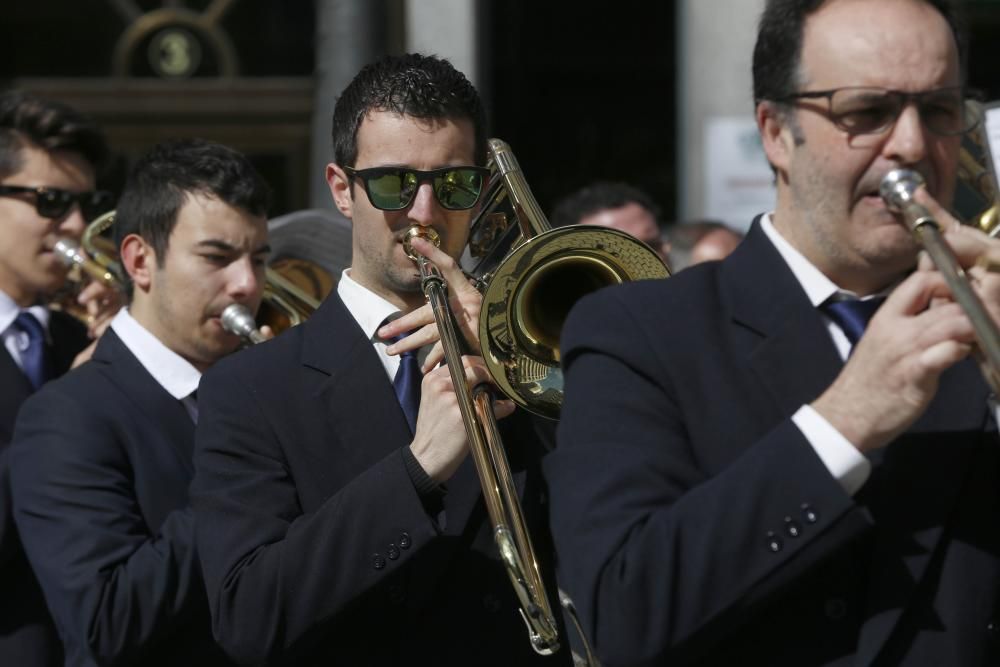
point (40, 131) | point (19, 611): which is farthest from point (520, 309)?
point (40, 131)

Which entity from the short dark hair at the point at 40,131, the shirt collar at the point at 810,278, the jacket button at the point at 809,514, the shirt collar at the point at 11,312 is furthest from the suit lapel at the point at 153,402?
the jacket button at the point at 809,514

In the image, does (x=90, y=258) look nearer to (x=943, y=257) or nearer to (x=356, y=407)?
(x=356, y=407)

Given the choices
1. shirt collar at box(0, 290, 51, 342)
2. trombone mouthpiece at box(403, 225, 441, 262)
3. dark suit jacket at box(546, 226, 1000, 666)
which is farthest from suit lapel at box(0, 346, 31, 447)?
dark suit jacket at box(546, 226, 1000, 666)

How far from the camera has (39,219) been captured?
16.2ft

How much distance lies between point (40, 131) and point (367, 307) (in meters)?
2.06

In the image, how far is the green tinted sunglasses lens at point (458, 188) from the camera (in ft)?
10.8

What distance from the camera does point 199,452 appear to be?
323 cm

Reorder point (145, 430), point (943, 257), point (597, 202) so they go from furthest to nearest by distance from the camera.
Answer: point (597, 202)
point (145, 430)
point (943, 257)

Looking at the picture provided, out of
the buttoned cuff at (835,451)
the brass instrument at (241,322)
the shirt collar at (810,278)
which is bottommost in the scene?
the brass instrument at (241,322)

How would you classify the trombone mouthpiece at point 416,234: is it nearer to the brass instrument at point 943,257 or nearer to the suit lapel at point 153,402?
the suit lapel at point 153,402

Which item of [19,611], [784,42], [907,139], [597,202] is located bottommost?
[19,611]

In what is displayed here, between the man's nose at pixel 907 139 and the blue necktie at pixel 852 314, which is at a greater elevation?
the man's nose at pixel 907 139

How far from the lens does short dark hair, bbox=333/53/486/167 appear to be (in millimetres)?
3361

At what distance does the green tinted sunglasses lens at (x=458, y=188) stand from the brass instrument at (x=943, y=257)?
1.11 meters
